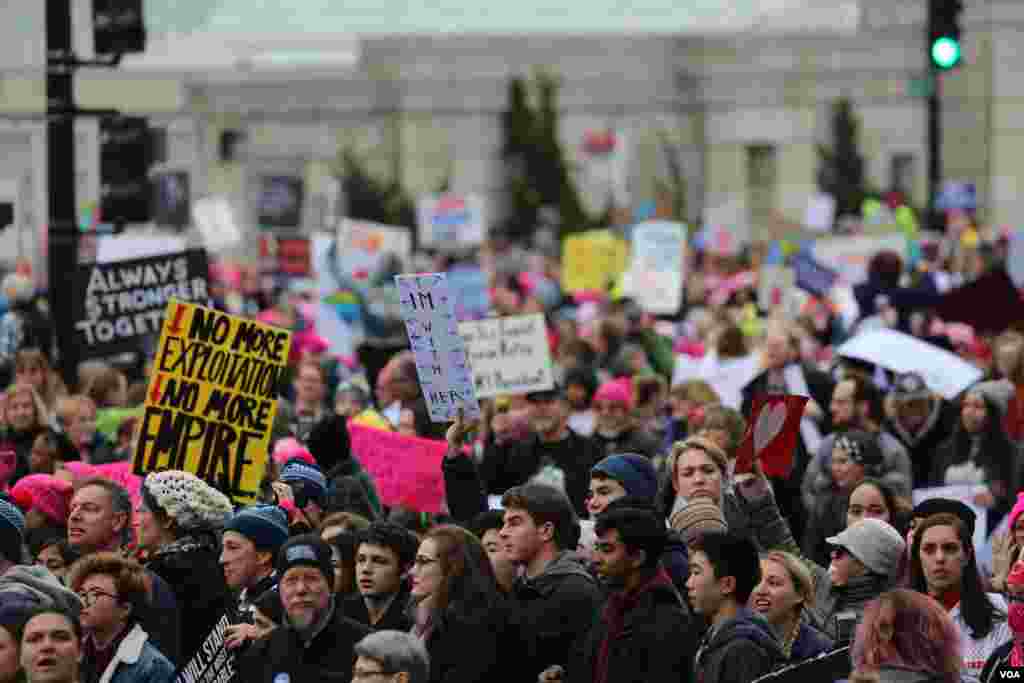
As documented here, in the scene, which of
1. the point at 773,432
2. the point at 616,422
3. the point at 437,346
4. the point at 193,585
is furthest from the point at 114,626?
the point at 616,422

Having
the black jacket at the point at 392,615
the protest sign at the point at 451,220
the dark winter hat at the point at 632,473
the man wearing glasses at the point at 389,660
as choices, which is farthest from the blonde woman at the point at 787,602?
the protest sign at the point at 451,220

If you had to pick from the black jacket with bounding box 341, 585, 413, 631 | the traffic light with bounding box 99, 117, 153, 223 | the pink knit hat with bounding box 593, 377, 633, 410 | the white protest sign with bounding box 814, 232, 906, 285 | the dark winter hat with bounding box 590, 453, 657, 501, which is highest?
the traffic light with bounding box 99, 117, 153, 223

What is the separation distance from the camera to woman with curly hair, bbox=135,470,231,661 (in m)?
9.98

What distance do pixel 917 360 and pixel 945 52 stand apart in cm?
558

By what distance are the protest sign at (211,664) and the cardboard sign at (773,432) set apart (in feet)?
7.65

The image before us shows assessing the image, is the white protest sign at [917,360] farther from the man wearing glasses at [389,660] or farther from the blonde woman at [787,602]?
the man wearing glasses at [389,660]

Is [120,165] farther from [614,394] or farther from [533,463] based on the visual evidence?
[533,463]

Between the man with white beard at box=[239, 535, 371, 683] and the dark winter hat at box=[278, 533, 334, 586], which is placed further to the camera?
the dark winter hat at box=[278, 533, 334, 586]

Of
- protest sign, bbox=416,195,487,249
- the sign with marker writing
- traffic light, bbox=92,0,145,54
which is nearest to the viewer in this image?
the sign with marker writing

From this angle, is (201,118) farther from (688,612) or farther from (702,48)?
(688,612)

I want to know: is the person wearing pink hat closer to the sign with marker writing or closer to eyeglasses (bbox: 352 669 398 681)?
the sign with marker writing

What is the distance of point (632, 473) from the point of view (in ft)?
33.2

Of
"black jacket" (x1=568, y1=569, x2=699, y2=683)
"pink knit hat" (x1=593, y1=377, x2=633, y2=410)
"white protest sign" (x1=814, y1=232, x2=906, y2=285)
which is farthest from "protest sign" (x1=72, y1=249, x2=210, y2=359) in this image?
"white protest sign" (x1=814, y1=232, x2=906, y2=285)

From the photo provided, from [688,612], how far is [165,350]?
15.2ft
